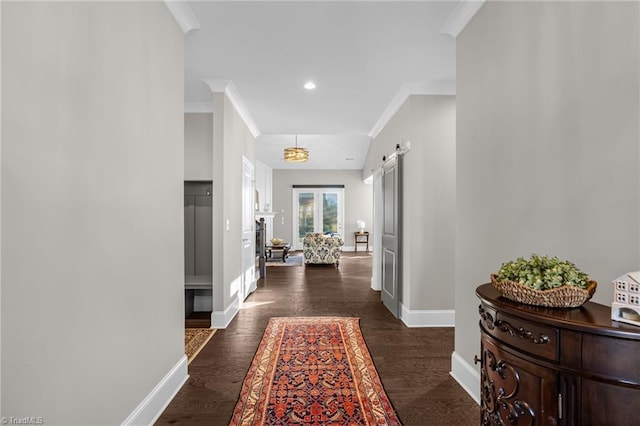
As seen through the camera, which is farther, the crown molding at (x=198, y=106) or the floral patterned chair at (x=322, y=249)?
the floral patterned chair at (x=322, y=249)

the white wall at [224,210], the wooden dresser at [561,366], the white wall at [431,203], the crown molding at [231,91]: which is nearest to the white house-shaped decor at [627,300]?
the wooden dresser at [561,366]

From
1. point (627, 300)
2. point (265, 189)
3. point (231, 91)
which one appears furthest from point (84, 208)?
point (265, 189)

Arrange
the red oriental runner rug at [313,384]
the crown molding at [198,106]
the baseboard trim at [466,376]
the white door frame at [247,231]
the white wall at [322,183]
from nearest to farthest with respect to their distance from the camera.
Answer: the red oriental runner rug at [313,384] → the baseboard trim at [466,376] → the crown molding at [198,106] → the white door frame at [247,231] → the white wall at [322,183]

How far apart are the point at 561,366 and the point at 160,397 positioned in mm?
2133

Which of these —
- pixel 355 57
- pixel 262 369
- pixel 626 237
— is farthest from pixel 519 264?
pixel 355 57

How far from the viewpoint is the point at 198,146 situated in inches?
165

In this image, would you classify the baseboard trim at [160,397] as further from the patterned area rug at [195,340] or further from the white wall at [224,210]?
the white wall at [224,210]

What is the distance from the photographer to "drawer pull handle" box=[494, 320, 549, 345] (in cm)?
105

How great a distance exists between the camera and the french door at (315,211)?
457 inches

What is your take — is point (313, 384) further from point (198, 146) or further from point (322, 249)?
point (322, 249)

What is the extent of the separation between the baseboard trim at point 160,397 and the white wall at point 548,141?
2083 mm

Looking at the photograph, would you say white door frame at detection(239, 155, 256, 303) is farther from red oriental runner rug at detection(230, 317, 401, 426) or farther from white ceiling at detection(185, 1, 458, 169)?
red oriental runner rug at detection(230, 317, 401, 426)

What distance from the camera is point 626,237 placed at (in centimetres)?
119

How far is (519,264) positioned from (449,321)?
2.72 metres
